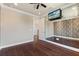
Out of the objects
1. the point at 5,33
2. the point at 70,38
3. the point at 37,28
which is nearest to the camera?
the point at 37,28

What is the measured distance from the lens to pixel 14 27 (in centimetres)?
382

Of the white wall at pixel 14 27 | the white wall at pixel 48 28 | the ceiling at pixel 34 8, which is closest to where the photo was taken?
the ceiling at pixel 34 8

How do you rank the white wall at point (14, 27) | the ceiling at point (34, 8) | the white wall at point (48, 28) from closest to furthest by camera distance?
1. the ceiling at point (34, 8)
2. the white wall at point (14, 27)
3. the white wall at point (48, 28)

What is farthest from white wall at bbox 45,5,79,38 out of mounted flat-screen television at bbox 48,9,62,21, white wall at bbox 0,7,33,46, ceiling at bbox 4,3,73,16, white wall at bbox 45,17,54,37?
white wall at bbox 0,7,33,46

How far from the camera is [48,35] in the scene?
3844 mm

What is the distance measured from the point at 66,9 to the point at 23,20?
6.18 ft

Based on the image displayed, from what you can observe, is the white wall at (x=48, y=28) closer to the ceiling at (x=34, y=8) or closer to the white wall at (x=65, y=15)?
the white wall at (x=65, y=15)

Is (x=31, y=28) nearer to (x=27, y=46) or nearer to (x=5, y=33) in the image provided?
(x=27, y=46)

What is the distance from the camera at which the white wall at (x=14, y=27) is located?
10.8 ft

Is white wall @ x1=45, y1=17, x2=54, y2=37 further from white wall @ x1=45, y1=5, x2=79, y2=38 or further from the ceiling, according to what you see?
the ceiling

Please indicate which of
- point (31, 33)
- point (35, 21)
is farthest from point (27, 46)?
point (35, 21)

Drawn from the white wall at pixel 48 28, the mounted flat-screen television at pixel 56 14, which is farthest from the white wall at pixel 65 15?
the mounted flat-screen television at pixel 56 14

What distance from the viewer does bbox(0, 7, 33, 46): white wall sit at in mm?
3289

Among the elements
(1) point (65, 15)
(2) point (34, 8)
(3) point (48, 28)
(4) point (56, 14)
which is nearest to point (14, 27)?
(2) point (34, 8)
